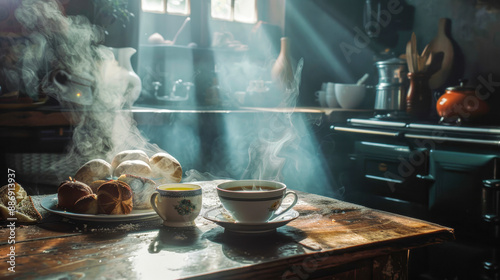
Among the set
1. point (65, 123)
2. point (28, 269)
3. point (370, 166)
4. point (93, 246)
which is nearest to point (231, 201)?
point (93, 246)

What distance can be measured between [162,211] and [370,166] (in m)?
2.52

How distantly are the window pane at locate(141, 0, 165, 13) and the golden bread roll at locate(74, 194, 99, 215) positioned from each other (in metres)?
3.76

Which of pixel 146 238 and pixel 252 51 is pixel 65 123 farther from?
pixel 252 51

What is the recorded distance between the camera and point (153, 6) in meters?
4.62

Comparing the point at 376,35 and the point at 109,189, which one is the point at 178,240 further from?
the point at 376,35

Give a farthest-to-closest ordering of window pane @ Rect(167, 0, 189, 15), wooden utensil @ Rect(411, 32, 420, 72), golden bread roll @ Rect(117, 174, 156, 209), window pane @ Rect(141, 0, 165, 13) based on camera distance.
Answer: window pane @ Rect(167, 0, 189, 15) → window pane @ Rect(141, 0, 165, 13) → wooden utensil @ Rect(411, 32, 420, 72) → golden bread roll @ Rect(117, 174, 156, 209)

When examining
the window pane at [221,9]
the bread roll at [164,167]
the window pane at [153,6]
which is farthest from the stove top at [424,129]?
the window pane at [153,6]

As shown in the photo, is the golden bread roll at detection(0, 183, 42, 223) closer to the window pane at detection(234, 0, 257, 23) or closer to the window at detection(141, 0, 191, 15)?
the window at detection(141, 0, 191, 15)

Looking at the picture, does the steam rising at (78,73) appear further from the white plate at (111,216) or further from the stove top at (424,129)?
the stove top at (424,129)

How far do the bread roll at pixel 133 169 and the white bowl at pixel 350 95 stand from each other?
305 centimetres

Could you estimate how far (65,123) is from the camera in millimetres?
2715

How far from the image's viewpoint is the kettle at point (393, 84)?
12.4 ft

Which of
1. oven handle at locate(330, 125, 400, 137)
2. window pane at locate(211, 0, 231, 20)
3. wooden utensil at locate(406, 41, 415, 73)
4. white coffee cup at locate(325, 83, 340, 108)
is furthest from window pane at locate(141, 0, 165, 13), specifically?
wooden utensil at locate(406, 41, 415, 73)

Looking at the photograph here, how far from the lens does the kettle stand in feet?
12.4
